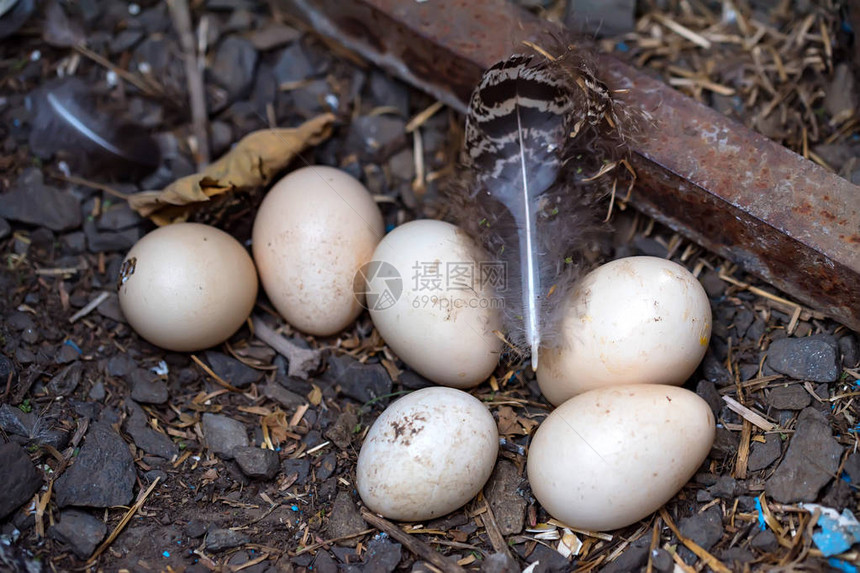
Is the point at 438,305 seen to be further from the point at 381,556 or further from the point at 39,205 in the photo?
the point at 39,205

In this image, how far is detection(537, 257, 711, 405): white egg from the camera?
2035 millimetres

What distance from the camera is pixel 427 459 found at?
2000mm

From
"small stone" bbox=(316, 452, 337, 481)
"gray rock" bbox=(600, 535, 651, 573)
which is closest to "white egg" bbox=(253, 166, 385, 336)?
"small stone" bbox=(316, 452, 337, 481)

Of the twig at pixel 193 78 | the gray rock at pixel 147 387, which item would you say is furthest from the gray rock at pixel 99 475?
the twig at pixel 193 78

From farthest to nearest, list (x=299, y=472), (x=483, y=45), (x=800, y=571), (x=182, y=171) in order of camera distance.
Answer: (x=182, y=171)
(x=483, y=45)
(x=299, y=472)
(x=800, y=571)

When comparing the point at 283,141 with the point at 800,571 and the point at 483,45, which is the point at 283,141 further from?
the point at 800,571

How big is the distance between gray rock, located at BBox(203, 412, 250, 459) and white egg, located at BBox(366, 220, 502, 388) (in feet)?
1.73

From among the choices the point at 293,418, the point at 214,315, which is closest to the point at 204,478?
the point at 293,418

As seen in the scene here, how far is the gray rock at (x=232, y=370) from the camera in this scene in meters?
2.46

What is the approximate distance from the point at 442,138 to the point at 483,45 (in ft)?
1.49

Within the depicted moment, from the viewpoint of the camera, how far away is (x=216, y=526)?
209cm

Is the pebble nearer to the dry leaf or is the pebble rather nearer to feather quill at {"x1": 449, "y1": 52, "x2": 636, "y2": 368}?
feather quill at {"x1": 449, "y1": 52, "x2": 636, "y2": 368}

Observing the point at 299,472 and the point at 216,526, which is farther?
the point at 299,472

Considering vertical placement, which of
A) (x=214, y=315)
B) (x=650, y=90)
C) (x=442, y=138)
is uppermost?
(x=650, y=90)
